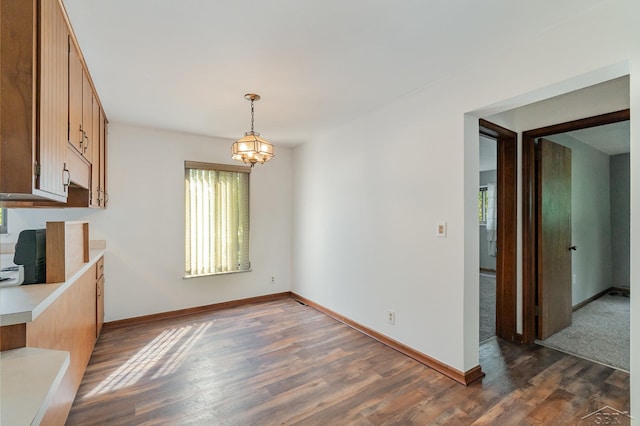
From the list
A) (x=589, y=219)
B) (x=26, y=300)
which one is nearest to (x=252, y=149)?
→ (x=26, y=300)

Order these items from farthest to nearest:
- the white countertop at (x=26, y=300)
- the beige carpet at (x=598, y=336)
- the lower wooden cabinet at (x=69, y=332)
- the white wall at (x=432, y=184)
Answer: the beige carpet at (x=598, y=336), the white wall at (x=432, y=184), the lower wooden cabinet at (x=69, y=332), the white countertop at (x=26, y=300)

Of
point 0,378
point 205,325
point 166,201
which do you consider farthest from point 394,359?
point 166,201

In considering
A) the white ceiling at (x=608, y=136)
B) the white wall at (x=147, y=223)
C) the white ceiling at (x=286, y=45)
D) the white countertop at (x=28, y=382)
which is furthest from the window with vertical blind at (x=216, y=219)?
the white ceiling at (x=608, y=136)

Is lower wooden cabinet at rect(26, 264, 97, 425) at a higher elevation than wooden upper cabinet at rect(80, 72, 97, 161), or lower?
lower

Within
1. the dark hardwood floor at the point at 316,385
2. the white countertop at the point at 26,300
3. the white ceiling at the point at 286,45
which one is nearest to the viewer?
the white countertop at the point at 26,300

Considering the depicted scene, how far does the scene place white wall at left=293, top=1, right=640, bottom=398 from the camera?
1.82 m

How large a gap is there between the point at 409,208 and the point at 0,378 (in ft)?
8.99

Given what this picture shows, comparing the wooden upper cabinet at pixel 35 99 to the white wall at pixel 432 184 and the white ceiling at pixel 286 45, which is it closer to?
the white ceiling at pixel 286 45

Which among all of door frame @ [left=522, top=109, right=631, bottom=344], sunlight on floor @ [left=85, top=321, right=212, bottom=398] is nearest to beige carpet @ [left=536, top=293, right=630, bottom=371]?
door frame @ [left=522, top=109, right=631, bottom=344]

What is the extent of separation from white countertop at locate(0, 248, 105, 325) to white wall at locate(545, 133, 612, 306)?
15.8 ft

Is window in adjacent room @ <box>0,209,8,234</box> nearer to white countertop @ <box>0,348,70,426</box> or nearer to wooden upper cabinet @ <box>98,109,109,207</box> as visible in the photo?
wooden upper cabinet @ <box>98,109,109,207</box>

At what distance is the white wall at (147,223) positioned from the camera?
11.8 feet

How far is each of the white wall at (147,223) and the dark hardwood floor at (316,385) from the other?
0.66 meters

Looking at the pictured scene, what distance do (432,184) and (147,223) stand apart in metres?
3.42
